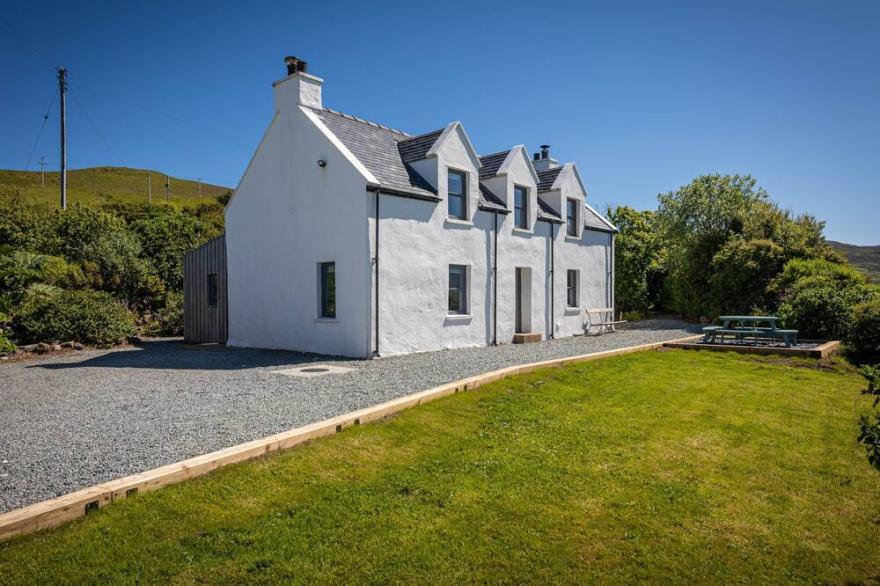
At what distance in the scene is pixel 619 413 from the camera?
27.5 feet

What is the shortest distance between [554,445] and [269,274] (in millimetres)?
12589

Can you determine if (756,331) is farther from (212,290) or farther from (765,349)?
(212,290)

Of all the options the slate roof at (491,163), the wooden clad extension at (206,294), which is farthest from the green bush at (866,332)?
the wooden clad extension at (206,294)

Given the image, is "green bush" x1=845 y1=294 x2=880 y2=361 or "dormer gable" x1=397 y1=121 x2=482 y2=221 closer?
"green bush" x1=845 y1=294 x2=880 y2=361

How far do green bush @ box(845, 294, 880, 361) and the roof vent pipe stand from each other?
17.3m

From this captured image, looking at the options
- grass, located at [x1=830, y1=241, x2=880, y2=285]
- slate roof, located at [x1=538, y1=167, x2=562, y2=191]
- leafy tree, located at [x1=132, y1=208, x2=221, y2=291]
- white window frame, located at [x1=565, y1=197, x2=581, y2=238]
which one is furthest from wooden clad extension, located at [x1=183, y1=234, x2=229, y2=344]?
grass, located at [x1=830, y1=241, x2=880, y2=285]

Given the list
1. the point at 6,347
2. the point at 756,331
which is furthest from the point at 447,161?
the point at 6,347

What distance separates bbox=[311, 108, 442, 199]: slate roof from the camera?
15117mm

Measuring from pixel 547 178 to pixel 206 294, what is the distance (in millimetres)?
14060

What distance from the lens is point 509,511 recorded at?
4.99 m

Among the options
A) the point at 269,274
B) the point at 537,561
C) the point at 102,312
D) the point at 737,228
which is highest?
the point at 737,228

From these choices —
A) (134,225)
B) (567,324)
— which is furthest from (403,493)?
(134,225)

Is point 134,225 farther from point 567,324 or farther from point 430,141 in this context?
point 567,324

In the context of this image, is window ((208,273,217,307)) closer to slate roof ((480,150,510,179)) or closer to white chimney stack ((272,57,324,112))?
white chimney stack ((272,57,324,112))
